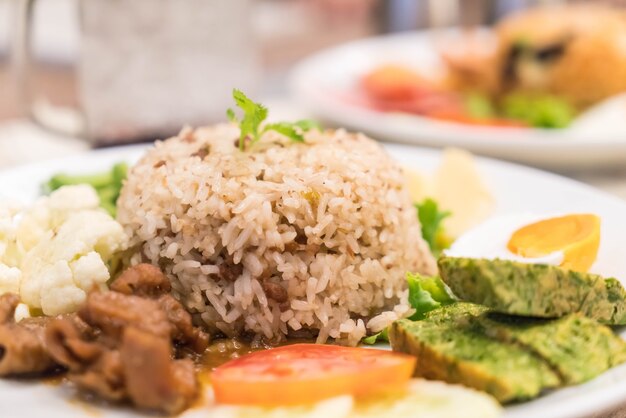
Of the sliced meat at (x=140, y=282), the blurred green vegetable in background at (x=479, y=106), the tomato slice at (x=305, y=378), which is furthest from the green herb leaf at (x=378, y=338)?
the blurred green vegetable in background at (x=479, y=106)

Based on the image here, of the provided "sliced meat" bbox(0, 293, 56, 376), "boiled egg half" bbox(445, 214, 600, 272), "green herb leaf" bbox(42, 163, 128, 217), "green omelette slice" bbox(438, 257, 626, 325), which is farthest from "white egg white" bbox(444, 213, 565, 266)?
"green herb leaf" bbox(42, 163, 128, 217)

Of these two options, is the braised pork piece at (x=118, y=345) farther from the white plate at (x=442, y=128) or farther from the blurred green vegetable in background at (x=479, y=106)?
the blurred green vegetable in background at (x=479, y=106)

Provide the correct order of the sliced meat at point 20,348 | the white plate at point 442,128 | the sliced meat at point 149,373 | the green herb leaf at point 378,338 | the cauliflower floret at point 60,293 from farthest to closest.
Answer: the white plate at point 442,128 < the green herb leaf at point 378,338 < the cauliflower floret at point 60,293 < the sliced meat at point 20,348 < the sliced meat at point 149,373

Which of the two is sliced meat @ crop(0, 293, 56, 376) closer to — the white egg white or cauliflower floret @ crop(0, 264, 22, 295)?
cauliflower floret @ crop(0, 264, 22, 295)

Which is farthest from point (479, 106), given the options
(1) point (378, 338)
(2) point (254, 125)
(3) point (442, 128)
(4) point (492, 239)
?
(1) point (378, 338)

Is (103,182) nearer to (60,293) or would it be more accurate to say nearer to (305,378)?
(60,293)

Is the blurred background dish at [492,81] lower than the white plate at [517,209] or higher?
higher
